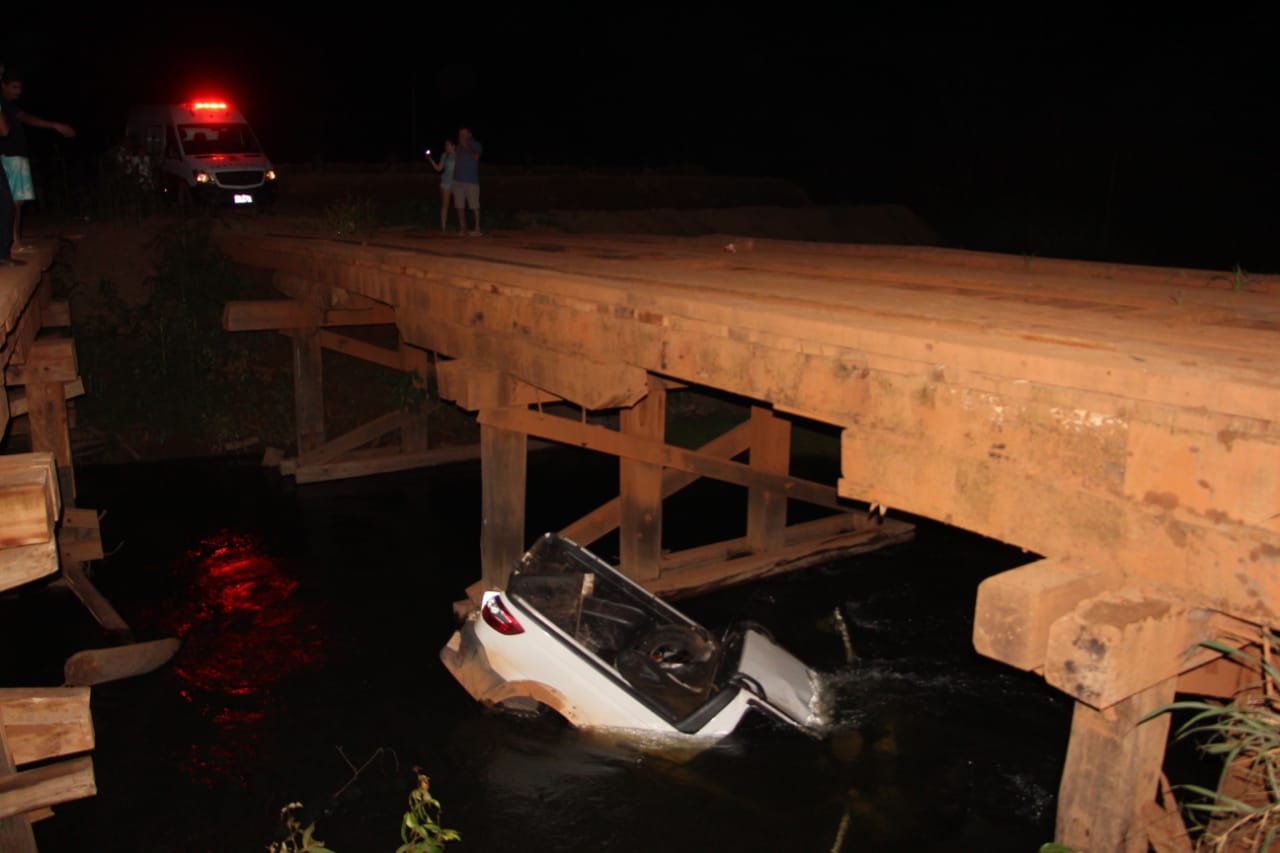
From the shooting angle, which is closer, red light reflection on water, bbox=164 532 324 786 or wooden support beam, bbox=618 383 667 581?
red light reflection on water, bbox=164 532 324 786

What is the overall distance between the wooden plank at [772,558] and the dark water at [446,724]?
0.12 metres

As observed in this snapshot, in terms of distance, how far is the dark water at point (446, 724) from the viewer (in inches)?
223

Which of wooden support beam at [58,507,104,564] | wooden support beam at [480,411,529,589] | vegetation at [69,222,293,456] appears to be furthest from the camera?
vegetation at [69,222,293,456]

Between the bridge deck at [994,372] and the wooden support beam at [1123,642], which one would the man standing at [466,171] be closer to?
the bridge deck at [994,372]

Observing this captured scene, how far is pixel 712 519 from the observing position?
36.9ft

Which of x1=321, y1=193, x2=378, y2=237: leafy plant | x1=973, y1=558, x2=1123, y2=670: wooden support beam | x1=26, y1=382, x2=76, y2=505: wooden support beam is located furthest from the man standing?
x1=973, y1=558, x2=1123, y2=670: wooden support beam

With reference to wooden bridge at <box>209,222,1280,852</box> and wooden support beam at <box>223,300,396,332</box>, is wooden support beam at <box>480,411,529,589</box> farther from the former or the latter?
wooden support beam at <box>223,300,396,332</box>

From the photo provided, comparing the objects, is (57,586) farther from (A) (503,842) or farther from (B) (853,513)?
(B) (853,513)

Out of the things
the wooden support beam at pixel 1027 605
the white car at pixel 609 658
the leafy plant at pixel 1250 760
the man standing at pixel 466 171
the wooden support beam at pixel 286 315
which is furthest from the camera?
the man standing at pixel 466 171

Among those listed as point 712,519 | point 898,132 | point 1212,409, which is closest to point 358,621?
point 712,519

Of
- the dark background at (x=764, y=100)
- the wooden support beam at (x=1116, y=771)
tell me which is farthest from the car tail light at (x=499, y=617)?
the dark background at (x=764, y=100)

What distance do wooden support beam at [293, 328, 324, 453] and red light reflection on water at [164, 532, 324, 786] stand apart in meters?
1.82

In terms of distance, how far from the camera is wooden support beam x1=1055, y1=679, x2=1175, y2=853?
2.98 m

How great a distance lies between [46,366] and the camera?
7.70m
